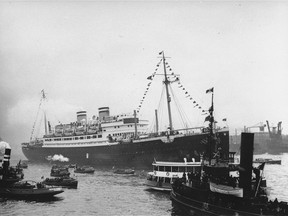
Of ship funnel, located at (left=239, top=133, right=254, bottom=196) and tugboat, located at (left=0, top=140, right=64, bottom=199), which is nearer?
ship funnel, located at (left=239, top=133, right=254, bottom=196)

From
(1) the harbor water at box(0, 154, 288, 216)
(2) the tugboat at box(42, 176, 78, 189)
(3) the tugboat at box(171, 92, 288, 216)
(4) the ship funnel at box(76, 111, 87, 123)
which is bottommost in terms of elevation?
(1) the harbor water at box(0, 154, 288, 216)

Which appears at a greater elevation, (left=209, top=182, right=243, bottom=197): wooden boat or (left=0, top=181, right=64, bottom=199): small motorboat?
(left=209, top=182, right=243, bottom=197): wooden boat

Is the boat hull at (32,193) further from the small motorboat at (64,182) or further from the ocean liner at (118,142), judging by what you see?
the ocean liner at (118,142)

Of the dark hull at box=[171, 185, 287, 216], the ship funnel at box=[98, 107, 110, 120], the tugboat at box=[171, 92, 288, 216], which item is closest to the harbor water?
the dark hull at box=[171, 185, 287, 216]

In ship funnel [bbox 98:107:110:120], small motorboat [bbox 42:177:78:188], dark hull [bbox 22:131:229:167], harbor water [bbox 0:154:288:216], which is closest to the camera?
harbor water [bbox 0:154:288:216]

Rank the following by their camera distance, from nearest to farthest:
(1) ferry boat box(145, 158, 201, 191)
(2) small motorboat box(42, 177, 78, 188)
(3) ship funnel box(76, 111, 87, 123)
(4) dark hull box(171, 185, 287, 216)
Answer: (4) dark hull box(171, 185, 287, 216) < (1) ferry boat box(145, 158, 201, 191) < (2) small motorboat box(42, 177, 78, 188) < (3) ship funnel box(76, 111, 87, 123)

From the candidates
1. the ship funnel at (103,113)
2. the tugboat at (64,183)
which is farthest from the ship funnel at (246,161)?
the ship funnel at (103,113)

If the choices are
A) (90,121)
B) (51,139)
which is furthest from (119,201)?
(51,139)

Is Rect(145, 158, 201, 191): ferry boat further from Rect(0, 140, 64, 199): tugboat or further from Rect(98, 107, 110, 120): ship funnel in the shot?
Rect(98, 107, 110, 120): ship funnel

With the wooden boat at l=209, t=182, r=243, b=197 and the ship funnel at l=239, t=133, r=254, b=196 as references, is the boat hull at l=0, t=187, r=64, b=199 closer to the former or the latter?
the wooden boat at l=209, t=182, r=243, b=197
